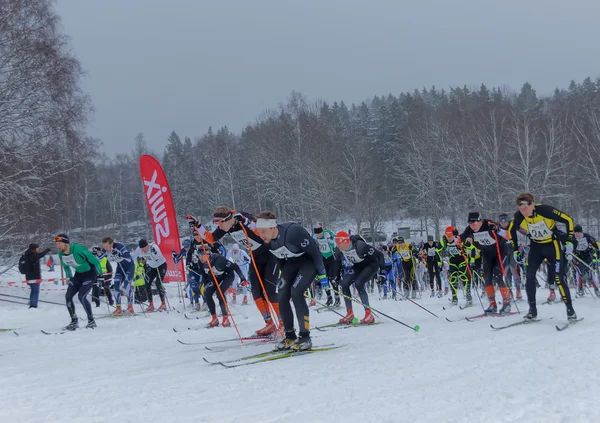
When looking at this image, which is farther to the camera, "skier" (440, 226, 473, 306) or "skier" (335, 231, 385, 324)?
"skier" (440, 226, 473, 306)

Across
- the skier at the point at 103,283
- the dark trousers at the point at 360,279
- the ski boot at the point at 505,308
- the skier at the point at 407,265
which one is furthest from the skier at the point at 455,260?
the skier at the point at 103,283

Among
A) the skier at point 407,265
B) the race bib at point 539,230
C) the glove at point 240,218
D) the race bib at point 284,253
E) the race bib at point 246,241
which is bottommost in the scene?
Answer: the skier at point 407,265

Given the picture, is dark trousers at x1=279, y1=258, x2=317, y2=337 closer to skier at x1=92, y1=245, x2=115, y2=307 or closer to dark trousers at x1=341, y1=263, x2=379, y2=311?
dark trousers at x1=341, y1=263, x2=379, y2=311

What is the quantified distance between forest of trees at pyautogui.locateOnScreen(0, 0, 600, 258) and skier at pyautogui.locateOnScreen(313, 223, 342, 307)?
31.4ft

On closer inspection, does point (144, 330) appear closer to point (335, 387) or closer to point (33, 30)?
point (335, 387)

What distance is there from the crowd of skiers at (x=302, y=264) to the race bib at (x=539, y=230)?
14 mm

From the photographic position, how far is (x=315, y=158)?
3872 centimetres

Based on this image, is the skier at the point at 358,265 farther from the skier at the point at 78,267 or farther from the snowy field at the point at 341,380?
the skier at the point at 78,267

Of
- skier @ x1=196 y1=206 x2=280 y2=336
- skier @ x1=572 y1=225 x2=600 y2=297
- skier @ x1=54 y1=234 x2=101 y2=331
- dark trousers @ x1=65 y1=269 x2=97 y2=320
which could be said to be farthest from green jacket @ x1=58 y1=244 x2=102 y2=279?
skier @ x1=572 y1=225 x2=600 y2=297

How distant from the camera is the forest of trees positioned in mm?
17469

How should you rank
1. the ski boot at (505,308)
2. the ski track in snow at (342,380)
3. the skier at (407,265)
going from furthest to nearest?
the skier at (407,265)
the ski boot at (505,308)
the ski track in snow at (342,380)

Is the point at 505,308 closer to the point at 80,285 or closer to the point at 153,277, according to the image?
the point at 80,285

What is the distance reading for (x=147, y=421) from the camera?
3764 mm

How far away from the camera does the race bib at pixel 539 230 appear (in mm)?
7555
